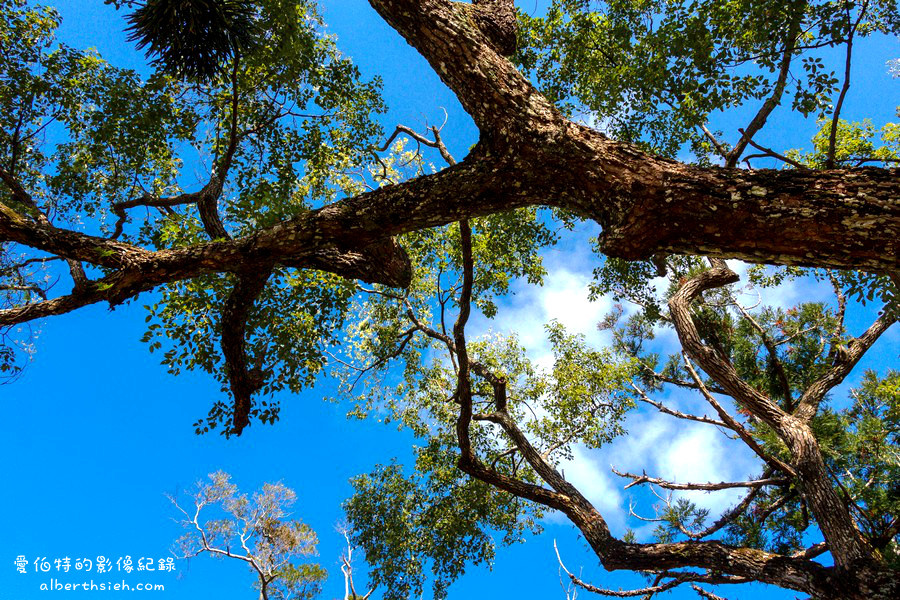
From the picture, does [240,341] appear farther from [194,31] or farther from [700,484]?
[700,484]

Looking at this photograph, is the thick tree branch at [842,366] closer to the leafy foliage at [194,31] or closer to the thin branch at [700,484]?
the thin branch at [700,484]

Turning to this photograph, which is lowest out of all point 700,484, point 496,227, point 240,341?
point 700,484

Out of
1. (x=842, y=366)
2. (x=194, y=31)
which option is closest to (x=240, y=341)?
(x=194, y=31)

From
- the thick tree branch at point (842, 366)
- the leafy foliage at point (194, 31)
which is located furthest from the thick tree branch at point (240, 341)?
the thick tree branch at point (842, 366)

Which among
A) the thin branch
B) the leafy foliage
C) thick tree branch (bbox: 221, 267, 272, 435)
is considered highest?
the leafy foliage

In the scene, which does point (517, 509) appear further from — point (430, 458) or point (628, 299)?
point (628, 299)

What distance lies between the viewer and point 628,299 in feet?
34.8

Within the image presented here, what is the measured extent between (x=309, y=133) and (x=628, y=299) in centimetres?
712

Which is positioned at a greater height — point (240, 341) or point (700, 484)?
point (240, 341)

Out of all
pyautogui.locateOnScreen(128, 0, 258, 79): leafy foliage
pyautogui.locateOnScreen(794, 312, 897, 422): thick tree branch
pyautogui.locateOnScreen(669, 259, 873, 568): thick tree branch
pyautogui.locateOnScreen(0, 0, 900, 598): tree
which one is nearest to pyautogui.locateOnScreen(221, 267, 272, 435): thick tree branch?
pyautogui.locateOnScreen(0, 0, 900, 598): tree

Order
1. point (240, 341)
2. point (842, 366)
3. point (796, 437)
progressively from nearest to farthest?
point (240, 341), point (796, 437), point (842, 366)

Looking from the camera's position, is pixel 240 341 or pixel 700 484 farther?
pixel 700 484

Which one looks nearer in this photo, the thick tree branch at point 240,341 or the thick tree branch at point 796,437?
the thick tree branch at point 240,341

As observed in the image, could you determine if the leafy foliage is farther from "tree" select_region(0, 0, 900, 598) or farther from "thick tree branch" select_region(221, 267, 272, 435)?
"thick tree branch" select_region(221, 267, 272, 435)
